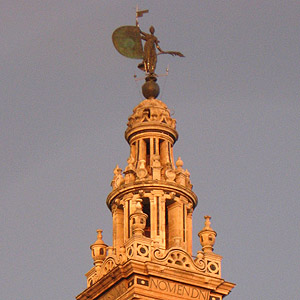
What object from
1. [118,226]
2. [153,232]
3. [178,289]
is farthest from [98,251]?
[178,289]

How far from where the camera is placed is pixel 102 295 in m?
67.2

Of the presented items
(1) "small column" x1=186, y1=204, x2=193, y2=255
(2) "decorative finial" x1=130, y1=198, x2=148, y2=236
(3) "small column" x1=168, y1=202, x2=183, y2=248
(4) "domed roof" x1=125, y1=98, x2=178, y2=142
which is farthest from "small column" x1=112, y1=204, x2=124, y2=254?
(4) "domed roof" x1=125, y1=98, x2=178, y2=142

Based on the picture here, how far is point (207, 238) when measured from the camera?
222ft

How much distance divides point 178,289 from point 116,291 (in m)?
3.01

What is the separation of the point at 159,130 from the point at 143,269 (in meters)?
8.93

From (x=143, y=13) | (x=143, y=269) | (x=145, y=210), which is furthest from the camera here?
(x=143, y=13)

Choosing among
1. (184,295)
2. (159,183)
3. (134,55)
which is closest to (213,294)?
(184,295)

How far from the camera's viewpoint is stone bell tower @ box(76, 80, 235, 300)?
214ft

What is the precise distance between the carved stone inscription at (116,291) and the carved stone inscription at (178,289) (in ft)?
4.55

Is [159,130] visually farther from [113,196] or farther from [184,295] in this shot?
[184,295]

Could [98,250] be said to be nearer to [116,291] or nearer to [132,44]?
[116,291]

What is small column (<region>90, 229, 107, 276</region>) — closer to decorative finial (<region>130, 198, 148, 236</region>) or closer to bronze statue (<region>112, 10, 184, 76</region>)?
decorative finial (<region>130, 198, 148, 236</region>)

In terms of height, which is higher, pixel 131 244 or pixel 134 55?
pixel 134 55

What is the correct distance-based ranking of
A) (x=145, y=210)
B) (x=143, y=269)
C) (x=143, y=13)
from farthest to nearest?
(x=143, y=13) → (x=145, y=210) → (x=143, y=269)
